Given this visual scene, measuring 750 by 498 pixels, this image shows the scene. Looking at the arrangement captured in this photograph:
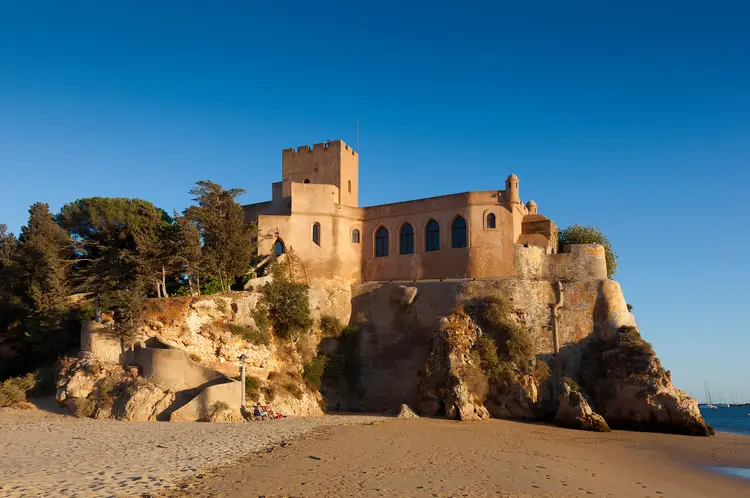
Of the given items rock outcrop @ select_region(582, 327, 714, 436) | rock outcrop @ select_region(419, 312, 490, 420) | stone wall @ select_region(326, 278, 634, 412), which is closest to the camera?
rock outcrop @ select_region(582, 327, 714, 436)

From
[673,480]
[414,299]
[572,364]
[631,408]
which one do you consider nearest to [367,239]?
[414,299]

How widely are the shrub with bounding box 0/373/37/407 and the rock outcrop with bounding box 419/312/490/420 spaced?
17609 millimetres

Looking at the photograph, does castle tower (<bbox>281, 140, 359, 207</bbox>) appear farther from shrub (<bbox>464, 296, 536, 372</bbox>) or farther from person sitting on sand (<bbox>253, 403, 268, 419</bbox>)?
person sitting on sand (<bbox>253, 403, 268, 419</bbox>)

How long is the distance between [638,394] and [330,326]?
51.5 ft

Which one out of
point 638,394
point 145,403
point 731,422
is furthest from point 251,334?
point 731,422

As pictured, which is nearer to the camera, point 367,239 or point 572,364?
point 572,364

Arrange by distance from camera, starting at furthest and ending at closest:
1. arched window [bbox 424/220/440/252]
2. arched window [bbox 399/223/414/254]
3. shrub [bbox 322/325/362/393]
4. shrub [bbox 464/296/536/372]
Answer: arched window [bbox 399/223/414/254] < arched window [bbox 424/220/440/252] < shrub [bbox 322/325/362/393] < shrub [bbox 464/296/536/372]

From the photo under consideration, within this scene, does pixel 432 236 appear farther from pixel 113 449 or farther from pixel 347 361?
pixel 113 449

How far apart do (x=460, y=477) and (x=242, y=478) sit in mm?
5115

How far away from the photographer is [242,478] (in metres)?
12.8

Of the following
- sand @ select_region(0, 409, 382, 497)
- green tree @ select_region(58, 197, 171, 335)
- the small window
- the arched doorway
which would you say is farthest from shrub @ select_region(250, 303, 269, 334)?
the small window

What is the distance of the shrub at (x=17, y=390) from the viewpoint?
24.3m

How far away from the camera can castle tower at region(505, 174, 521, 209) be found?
3278 centimetres

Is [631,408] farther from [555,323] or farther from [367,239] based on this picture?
[367,239]
